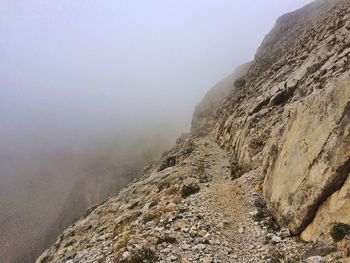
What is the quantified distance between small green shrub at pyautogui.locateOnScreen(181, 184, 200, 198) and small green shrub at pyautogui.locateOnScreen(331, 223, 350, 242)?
16.6m

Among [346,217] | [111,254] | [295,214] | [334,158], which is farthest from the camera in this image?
[111,254]

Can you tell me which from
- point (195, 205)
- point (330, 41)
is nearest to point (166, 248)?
point (195, 205)

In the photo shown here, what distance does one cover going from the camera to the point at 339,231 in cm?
1953

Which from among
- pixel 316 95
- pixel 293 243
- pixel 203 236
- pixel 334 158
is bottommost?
pixel 293 243

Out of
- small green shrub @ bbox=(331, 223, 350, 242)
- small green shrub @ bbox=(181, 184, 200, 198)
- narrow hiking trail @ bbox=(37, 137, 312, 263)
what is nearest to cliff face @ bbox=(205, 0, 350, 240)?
small green shrub @ bbox=(331, 223, 350, 242)

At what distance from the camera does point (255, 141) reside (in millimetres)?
42500

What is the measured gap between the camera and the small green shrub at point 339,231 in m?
19.2

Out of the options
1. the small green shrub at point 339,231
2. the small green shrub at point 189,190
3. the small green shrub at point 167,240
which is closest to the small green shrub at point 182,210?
the small green shrub at point 189,190

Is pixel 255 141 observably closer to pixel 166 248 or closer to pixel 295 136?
pixel 295 136

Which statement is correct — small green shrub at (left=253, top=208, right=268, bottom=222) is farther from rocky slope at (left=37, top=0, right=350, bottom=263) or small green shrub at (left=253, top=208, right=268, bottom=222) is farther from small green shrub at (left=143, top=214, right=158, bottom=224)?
small green shrub at (left=143, top=214, right=158, bottom=224)

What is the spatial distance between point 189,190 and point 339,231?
696 inches

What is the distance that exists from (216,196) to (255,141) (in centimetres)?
1155

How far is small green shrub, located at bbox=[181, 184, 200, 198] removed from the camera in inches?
1389

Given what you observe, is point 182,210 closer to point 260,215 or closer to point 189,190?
point 189,190
